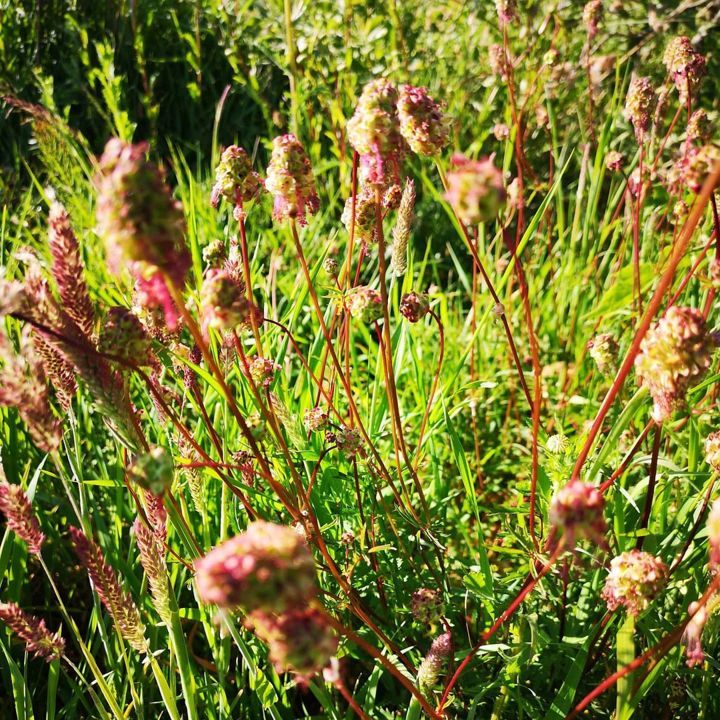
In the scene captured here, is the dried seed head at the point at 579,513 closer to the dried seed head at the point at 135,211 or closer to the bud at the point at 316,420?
the dried seed head at the point at 135,211

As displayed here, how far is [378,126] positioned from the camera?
107 centimetres

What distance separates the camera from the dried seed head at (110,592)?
106 cm

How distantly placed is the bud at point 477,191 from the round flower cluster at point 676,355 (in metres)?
0.28

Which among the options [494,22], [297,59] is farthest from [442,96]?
[297,59]

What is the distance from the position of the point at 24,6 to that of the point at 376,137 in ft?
13.4

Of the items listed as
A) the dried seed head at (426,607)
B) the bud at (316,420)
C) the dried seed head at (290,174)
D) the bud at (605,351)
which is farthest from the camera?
the bud at (605,351)

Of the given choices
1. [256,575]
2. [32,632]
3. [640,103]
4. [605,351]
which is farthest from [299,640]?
[640,103]

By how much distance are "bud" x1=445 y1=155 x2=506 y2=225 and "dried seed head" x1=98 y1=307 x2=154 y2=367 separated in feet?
1.57

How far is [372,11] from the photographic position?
13.1 ft

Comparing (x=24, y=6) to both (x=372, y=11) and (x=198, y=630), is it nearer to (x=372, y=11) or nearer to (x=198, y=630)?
(x=372, y=11)

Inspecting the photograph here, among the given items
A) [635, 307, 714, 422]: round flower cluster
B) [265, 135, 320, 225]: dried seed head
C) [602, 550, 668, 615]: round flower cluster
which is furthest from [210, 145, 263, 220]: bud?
[602, 550, 668, 615]: round flower cluster

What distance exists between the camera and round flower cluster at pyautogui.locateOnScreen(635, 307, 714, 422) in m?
0.89

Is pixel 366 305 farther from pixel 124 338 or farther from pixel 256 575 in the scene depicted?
pixel 256 575

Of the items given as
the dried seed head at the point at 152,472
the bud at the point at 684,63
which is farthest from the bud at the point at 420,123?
the bud at the point at 684,63
